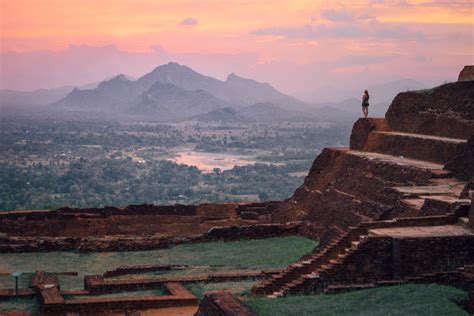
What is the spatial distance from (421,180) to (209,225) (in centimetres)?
798

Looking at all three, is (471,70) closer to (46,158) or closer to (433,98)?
(433,98)

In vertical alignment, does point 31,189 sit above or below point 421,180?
below

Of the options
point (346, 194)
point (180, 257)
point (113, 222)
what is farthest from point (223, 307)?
point (113, 222)

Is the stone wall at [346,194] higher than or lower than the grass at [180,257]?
higher

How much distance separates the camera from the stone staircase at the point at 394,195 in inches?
618

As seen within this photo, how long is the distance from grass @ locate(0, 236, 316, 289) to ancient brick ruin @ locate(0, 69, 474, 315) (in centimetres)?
50

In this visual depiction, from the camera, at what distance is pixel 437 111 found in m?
25.6

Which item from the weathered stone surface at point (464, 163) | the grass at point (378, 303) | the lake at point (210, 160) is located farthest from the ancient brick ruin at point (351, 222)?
the lake at point (210, 160)

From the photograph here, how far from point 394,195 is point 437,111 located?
20.0 feet

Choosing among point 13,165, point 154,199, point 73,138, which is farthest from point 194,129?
point 154,199

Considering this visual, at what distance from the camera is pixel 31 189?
75938mm

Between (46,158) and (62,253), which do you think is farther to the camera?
(46,158)

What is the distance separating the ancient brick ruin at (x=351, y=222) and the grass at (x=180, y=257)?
501 millimetres

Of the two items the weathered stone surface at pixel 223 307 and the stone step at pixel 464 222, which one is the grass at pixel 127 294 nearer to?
the weathered stone surface at pixel 223 307
